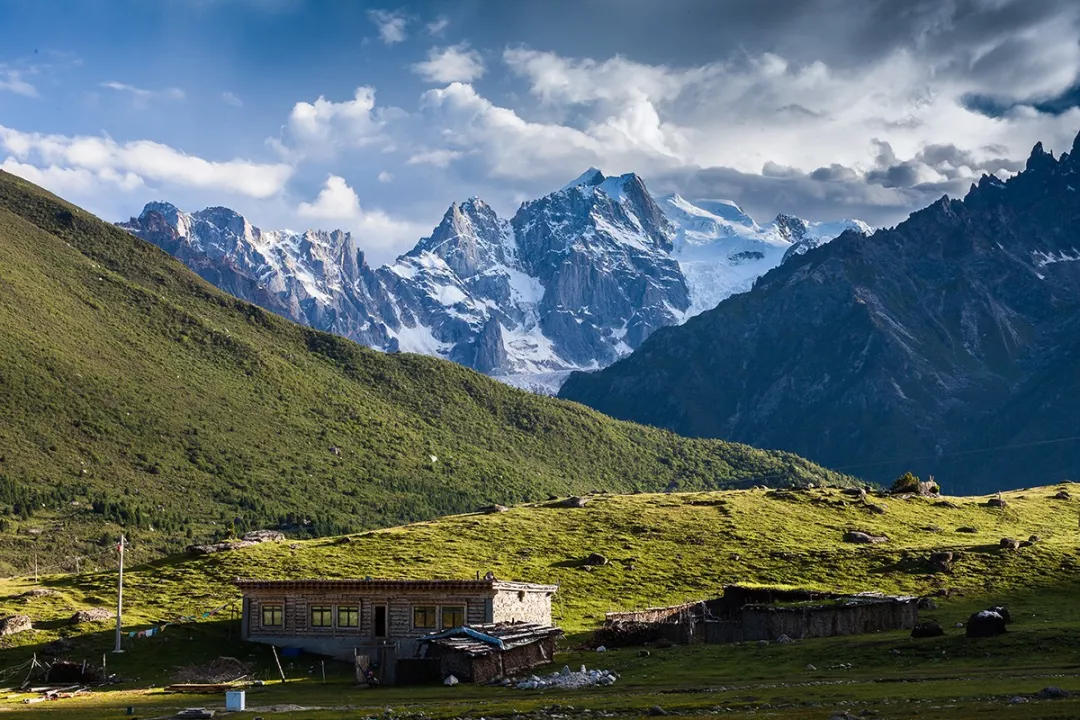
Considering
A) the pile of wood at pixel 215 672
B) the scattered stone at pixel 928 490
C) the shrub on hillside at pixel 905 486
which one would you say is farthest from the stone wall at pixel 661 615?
the scattered stone at pixel 928 490

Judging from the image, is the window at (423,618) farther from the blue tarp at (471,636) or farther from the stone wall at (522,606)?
the blue tarp at (471,636)

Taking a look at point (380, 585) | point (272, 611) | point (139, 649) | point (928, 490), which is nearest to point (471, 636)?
point (380, 585)

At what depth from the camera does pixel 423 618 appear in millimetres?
A: 91875

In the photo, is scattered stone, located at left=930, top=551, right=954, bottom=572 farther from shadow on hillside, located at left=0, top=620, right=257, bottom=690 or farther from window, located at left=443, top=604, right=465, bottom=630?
shadow on hillside, located at left=0, top=620, right=257, bottom=690

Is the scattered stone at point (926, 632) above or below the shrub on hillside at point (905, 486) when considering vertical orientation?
below

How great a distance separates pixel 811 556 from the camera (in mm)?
127438

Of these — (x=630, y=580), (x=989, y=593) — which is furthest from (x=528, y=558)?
(x=989, y=593)

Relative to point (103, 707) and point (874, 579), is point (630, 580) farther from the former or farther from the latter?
point (103, 707)

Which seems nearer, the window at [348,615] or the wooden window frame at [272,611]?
the window at [348,615]

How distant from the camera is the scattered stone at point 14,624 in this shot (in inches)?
3625

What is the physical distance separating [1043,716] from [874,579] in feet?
265

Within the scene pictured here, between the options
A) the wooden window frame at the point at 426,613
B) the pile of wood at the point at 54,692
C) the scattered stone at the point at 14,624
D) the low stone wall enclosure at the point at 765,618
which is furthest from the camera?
the scattered stone at the point at 14,624

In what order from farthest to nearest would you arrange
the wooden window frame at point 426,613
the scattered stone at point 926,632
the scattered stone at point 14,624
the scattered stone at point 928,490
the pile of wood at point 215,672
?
the scattered stone at point 928,490 → the scattered stone at point 14,624 → the wooden window frame at point 426,613 → the pile of wood at point 215,672 → the scattered stone at point 926,632

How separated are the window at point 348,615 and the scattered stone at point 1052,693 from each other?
5795 centimetres
